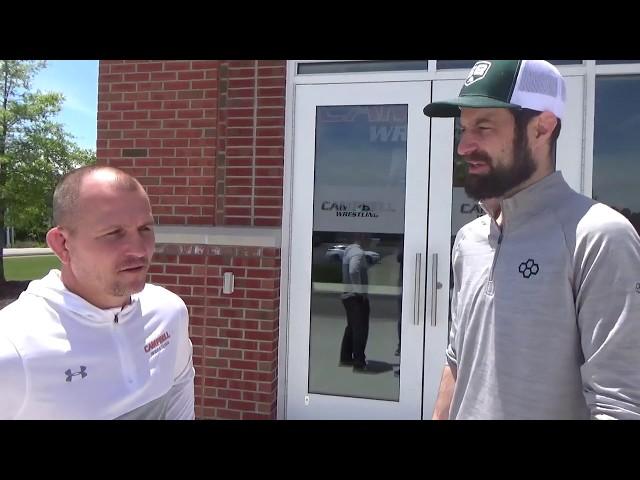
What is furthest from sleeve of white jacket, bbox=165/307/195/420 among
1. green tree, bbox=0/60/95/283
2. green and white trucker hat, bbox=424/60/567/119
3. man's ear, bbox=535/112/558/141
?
green tree, bbox=0/60/95/283

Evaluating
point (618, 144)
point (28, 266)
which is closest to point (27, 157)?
point (28, 266)

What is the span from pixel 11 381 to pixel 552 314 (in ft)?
4.68

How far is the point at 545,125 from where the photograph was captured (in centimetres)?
173

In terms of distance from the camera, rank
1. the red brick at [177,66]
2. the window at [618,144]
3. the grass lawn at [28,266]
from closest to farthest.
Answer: the window at [618,144]
the red brick at [177,66]
the grass lawn at [28,266]

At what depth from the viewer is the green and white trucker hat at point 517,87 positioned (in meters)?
1.64

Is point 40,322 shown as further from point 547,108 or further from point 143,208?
point 547,108

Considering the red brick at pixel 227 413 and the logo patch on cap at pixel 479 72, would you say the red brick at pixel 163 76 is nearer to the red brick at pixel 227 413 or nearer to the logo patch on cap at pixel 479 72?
the red brick at pixel 227 413

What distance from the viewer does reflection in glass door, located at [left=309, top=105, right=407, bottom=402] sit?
4.30 m

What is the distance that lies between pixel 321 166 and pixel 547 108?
9.32ft

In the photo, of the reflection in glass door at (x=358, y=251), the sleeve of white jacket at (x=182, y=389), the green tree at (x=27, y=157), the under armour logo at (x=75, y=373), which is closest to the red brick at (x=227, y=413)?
the reflection in glass door at (x=358, y=251)

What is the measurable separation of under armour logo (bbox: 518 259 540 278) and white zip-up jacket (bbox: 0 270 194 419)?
3.64 feet

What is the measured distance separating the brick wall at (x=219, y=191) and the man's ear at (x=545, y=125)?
2.83m

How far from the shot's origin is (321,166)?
445 centimetres
